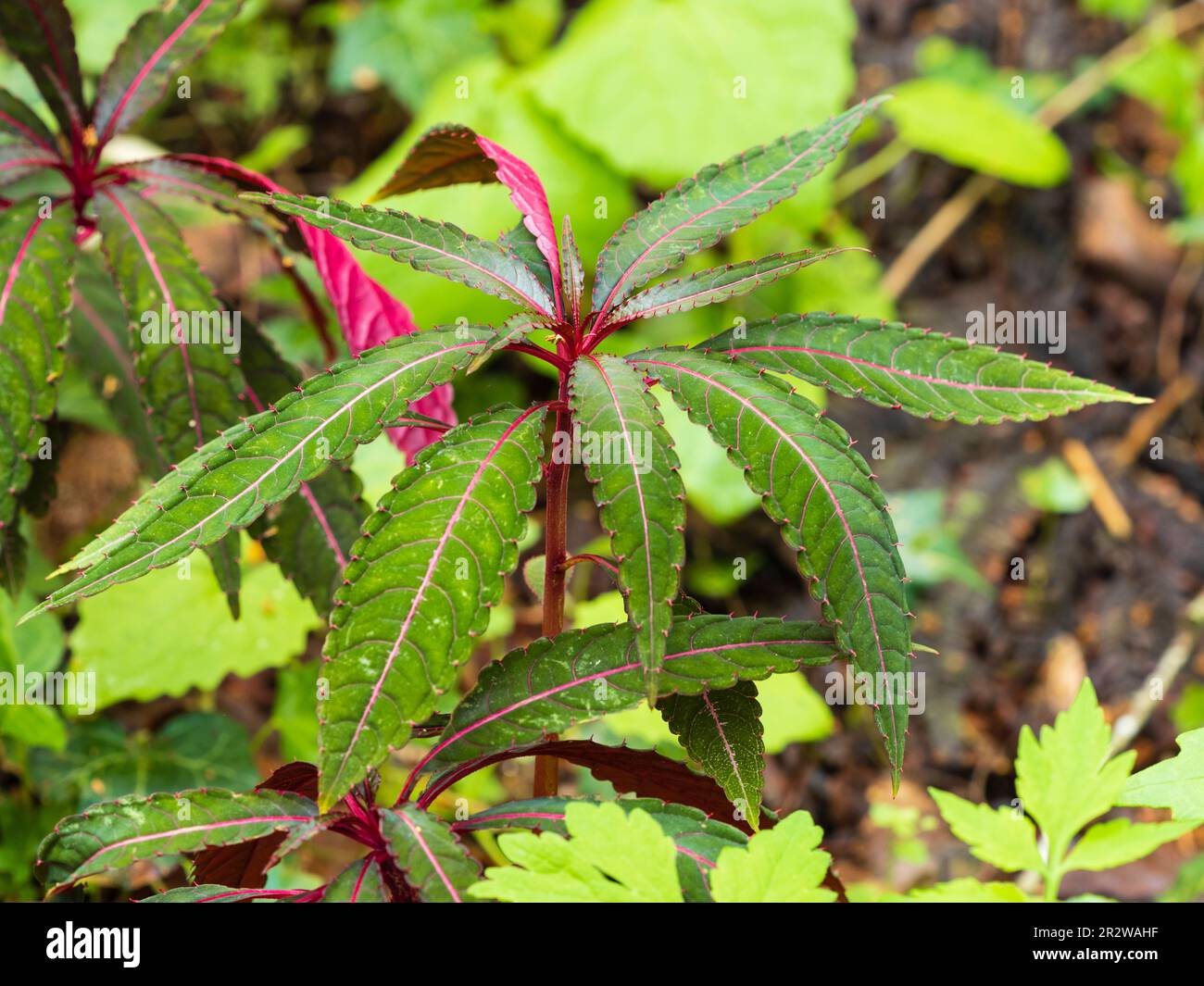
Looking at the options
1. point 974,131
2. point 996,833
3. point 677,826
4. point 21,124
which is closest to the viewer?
point 677,826

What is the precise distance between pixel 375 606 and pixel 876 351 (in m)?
0.49

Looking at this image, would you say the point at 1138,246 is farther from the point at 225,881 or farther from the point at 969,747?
the point at 225,881

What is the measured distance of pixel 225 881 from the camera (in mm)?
1005

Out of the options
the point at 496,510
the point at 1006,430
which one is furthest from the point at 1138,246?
the point at 496,510

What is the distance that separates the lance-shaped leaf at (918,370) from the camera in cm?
88

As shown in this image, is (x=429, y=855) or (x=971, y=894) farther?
(x=971, y=894)

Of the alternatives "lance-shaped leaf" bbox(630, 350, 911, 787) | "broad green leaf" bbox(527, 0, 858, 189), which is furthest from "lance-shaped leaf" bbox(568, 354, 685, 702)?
"broad green leaf" bbox(527, 0, 858, 189)

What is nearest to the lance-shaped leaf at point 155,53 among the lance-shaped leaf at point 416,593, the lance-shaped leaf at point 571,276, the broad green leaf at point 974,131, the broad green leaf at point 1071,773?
the lance-shaped leaf at point 571,276

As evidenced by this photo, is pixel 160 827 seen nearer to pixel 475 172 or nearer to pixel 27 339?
pixel 27 339

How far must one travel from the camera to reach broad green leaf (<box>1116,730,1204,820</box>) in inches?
34.9

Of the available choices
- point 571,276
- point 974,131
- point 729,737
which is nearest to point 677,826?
point 729,737

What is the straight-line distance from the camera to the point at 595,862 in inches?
30.3

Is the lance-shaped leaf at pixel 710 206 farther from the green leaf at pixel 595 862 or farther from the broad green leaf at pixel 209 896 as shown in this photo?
the broad green leaf at pixel 209 896

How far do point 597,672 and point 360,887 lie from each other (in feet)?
0.85
